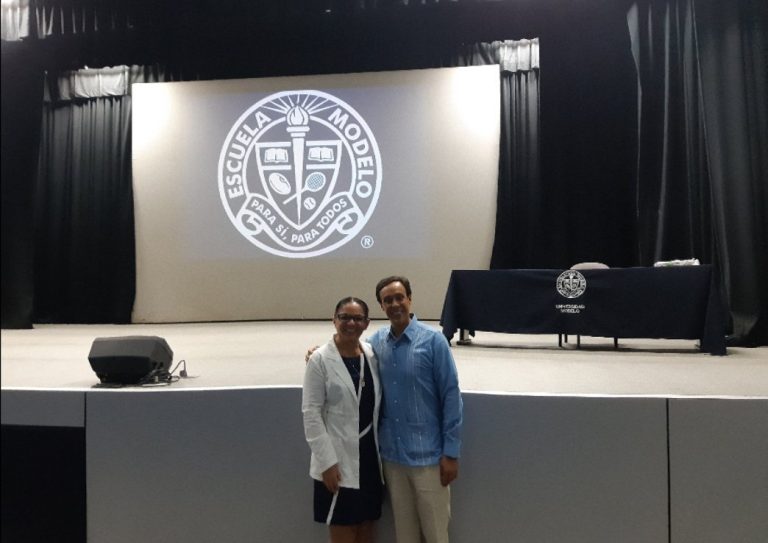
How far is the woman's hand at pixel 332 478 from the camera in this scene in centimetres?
176

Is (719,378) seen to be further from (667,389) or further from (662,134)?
(662,134)

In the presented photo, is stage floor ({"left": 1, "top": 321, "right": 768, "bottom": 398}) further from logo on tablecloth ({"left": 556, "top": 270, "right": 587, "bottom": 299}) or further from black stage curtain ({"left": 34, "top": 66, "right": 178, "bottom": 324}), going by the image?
black stage curtain ({"left": 34, "top": 66, "right": 178, "bottom": 324})

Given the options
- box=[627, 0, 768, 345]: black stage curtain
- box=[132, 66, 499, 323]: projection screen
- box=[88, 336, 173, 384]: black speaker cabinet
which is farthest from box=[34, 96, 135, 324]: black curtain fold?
box=[627, 0, 768, 345]: black stage curtain

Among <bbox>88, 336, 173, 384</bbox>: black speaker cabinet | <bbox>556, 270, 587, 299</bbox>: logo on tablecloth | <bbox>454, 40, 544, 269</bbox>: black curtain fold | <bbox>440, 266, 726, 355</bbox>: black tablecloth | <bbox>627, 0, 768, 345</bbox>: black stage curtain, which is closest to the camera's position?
<bbox>88, 336, 173, 384</bbox>: black speaker cabinet

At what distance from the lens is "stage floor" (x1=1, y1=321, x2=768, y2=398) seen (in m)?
2.30

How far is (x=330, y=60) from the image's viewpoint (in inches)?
248

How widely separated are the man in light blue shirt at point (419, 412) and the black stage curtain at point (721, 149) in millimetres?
3240

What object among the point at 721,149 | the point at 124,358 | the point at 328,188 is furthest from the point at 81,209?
the point at 721,149

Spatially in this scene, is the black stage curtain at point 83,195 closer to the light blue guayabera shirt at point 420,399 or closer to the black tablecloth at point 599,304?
the black tablecloth at point 599,304

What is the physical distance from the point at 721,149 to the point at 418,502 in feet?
12.9

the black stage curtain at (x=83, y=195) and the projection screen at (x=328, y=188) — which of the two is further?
the black stage curtain at (x=83, y=195)

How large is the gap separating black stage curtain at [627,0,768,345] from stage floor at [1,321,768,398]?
2.44ft

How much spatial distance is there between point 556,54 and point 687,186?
68.0 inches

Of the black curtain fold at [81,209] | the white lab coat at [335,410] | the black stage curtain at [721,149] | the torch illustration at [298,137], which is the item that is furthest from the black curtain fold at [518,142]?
the white lab coat at [335,410]
